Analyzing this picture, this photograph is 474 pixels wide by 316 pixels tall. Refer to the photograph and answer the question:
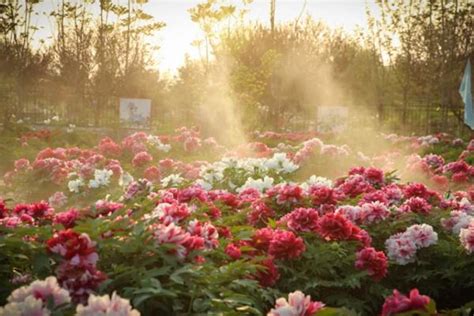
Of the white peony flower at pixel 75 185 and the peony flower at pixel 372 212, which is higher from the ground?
the peony flower at pixel 372 212

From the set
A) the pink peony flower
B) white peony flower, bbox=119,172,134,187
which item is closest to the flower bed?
white peony flower, bbox=119,172,134,187

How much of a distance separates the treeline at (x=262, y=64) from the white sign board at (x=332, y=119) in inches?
61.4

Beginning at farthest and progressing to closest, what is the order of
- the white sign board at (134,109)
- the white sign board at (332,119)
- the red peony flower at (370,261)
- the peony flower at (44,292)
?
the white sign board at (134,109), the white sign board at (332,119), the red peony flower at (370,261), the peony flower at (44,292)

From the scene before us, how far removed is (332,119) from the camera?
62.3 ft

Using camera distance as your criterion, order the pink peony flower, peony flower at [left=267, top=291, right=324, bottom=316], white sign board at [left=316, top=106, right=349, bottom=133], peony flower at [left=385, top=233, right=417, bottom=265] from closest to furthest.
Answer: peony flower at [left=267, top=291, right=324, bottom=316], peony flower at [left=385, top=233, right=417, bottom=265], the pink peony flower, white sign board at [left=316, top=106, right=349, bottom=133]

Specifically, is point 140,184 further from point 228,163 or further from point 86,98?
point 86,98

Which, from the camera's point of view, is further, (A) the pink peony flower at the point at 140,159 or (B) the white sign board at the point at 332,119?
(B) the white sign board at the point at 332,119

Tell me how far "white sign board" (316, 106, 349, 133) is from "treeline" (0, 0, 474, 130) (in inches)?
61.4

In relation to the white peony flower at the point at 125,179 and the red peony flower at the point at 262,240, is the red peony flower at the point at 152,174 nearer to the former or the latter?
the white peony flower at the point at 125,179

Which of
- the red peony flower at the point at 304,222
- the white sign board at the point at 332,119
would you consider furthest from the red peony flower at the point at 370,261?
the white sign board at the point at 332,119

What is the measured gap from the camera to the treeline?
20.3m

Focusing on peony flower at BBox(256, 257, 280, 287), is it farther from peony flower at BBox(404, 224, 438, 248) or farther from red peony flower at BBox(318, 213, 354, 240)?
peony flower at BBox(404, 224, 438, 248)

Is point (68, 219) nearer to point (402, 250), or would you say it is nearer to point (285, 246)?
point (285, 246)

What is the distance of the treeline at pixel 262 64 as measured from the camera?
20.3 m
